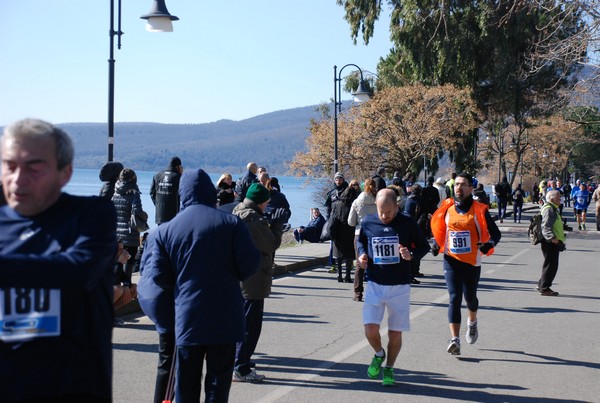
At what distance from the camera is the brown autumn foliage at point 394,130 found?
40.4m

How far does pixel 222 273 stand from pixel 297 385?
251cm

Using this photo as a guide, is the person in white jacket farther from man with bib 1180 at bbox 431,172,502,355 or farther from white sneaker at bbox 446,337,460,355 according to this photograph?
white sneaker at bbox 446,337,460,355

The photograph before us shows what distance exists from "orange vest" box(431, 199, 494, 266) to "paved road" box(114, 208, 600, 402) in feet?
3.48

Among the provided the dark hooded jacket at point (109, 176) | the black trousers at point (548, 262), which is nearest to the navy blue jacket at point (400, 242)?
the dark hooded jacket at point (109, 176)

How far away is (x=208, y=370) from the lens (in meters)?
5.09

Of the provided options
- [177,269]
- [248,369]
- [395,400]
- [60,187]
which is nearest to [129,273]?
[248,369]

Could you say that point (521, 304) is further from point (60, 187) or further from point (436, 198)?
point (60, 187)

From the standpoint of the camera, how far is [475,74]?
35969 millimetres

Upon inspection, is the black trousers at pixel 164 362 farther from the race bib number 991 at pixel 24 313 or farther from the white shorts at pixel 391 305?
the race bib number 991 at pixel 24 313

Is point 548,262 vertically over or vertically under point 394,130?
under

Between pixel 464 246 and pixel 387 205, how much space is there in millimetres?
1519

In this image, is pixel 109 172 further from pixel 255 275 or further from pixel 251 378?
pixel 251 378

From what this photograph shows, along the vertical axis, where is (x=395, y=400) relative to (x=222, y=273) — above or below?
below

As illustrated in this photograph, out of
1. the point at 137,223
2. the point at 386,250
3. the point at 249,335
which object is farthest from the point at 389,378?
the point at 137,223
